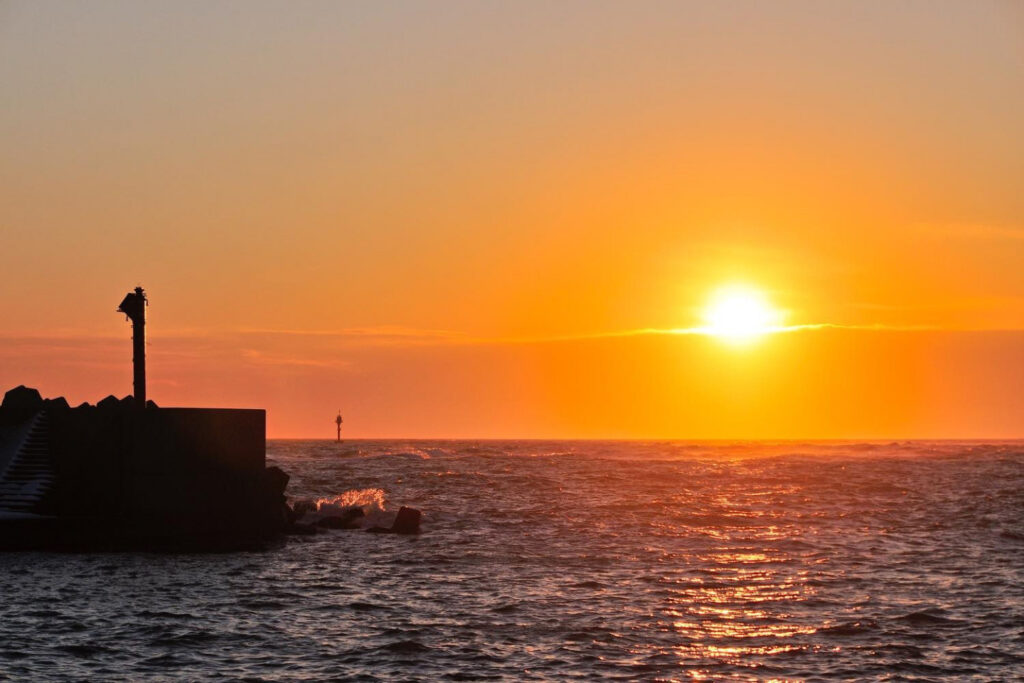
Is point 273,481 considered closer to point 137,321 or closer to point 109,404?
point 109,404

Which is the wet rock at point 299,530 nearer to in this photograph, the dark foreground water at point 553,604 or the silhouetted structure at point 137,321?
the dark foreground water at point 553,604

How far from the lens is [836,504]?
65.4 m

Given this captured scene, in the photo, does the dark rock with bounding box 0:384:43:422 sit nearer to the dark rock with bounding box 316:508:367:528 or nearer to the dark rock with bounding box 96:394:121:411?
the dark rock with bounding box 96:394:121:411

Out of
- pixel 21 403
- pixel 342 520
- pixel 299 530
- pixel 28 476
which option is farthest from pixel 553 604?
pixel 21 403

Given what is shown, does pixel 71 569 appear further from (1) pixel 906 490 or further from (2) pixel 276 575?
(1) pixel 906 490

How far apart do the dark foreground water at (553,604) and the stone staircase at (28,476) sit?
307 centimetres

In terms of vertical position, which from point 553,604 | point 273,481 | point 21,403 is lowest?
point 553,604

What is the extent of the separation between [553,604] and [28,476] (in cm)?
1969

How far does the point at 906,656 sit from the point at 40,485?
91.5ft

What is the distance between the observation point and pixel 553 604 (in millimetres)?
28750

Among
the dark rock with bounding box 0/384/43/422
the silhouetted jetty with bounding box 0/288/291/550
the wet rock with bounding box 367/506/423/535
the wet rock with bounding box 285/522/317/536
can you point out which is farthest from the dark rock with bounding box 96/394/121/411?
the wet rock with bounding box 367/506/423/535

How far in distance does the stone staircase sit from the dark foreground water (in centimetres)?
307

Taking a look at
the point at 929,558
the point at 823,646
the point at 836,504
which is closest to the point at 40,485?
the point at 823,646

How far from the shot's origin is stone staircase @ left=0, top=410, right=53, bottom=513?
38031 mm
